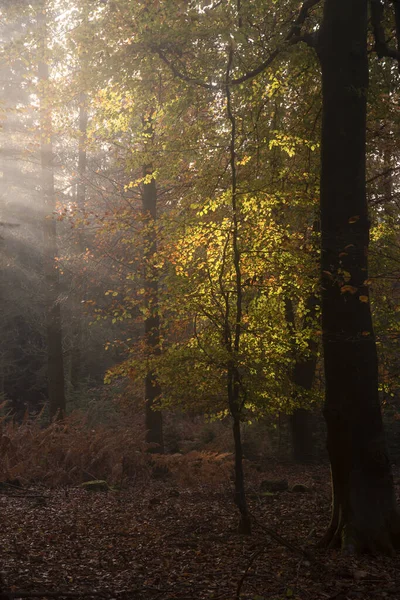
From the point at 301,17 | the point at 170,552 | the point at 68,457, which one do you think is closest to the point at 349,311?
the point at 170,552

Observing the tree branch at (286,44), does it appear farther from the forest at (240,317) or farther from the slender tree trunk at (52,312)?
the slender tree trunk at (52,312)

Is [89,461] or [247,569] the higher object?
[89,461]

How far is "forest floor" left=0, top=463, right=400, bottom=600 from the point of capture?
4.98 m

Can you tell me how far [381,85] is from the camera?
8461 mm

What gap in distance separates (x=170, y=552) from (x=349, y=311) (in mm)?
3483

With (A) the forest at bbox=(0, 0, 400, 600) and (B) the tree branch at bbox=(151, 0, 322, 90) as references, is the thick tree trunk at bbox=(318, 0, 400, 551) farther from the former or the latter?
(B) the tree branch at bbox=(151, 0, 322, 90)

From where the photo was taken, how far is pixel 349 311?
642 cm

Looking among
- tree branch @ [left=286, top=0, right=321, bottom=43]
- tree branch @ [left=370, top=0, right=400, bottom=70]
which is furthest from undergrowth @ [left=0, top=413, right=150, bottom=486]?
tree branch @ [left=370, top=0, right=400, bottom=70]

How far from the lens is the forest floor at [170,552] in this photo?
4.98 m

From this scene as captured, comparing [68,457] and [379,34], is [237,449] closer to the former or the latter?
[68,457]

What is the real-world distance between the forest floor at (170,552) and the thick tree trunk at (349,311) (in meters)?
0.52

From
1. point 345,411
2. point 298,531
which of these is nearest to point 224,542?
point 298,531

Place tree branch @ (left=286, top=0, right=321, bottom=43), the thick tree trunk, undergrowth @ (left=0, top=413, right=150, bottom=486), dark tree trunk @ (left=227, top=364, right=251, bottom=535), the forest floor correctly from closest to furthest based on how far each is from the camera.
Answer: the forest floor < the thick tree trunk < dark tree trunk @ (left=227, top=364, right=251, bottom=535) < tree branch @ (left=286, top=0, right=321, bottom=43) < undergrowth @ (left=0, top=413, right=150, bottom=486)

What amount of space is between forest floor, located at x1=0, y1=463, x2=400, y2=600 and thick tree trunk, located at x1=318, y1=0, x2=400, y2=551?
0.52 meters
